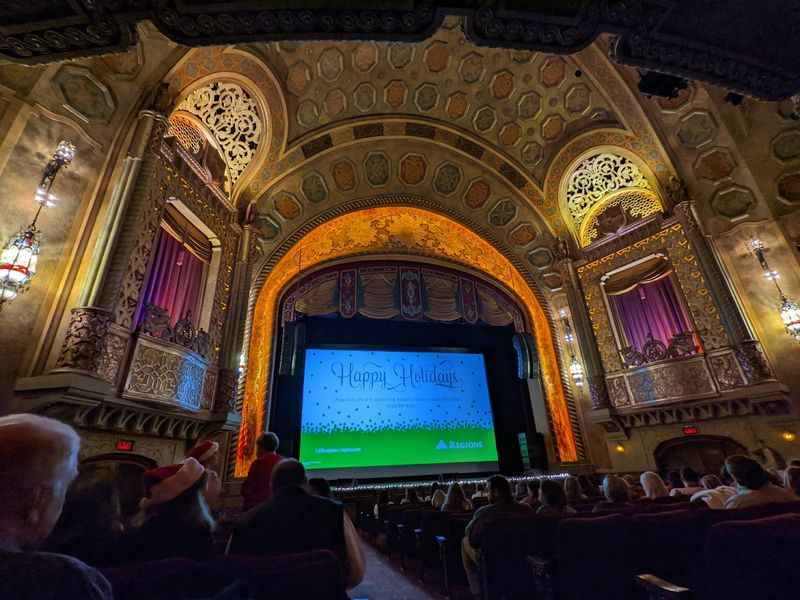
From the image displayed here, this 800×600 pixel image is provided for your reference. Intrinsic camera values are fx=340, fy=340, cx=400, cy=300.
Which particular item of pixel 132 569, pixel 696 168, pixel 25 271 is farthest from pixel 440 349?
pixel 132 569

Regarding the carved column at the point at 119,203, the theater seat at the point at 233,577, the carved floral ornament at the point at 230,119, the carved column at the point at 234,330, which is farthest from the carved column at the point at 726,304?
the carved column at the point at 119,203

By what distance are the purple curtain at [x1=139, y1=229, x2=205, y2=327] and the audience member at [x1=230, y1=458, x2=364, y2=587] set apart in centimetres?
447

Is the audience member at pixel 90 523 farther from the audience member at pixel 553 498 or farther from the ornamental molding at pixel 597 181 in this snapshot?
the ornamental molding at pixel 597 181

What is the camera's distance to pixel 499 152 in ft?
31.2

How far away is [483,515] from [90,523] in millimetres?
2359

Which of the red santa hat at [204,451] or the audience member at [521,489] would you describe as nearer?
the red santa hat at [204,451]

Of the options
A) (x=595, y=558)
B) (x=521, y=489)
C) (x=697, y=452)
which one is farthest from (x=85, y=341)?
(x=697, y=452)

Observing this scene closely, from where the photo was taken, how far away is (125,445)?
14.9 feet

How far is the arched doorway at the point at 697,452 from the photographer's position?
6.93 meters

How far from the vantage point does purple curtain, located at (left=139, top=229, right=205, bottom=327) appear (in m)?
5.36

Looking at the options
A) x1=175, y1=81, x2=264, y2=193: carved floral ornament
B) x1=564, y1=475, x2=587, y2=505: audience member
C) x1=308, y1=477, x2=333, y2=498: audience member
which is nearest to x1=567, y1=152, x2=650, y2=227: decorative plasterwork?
x1=564, y1=475, x2=587, y2=505: audience member

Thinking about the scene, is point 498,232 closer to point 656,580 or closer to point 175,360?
point 175,360

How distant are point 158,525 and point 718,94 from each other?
1117 cm

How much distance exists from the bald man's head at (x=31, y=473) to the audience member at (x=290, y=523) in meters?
1.05
